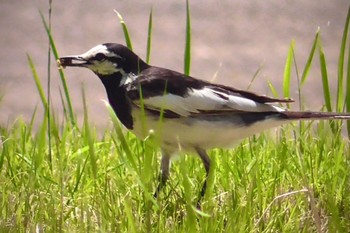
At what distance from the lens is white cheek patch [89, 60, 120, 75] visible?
258cm

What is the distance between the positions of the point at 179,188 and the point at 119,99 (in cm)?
31

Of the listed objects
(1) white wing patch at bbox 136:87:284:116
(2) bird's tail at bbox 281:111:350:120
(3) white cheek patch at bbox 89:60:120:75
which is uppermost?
(3) white cheek patch at bbox 89:60:120:75

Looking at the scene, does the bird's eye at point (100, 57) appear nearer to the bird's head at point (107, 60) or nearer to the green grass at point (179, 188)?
the bird's head at point (107, 60)

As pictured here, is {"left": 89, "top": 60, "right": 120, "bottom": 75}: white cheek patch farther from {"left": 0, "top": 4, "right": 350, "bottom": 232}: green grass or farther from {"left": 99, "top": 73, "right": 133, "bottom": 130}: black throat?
{"left": 0, "top": 4, "right": 350, "bottom": 232}: green grass

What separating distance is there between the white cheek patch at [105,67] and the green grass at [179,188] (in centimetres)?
22

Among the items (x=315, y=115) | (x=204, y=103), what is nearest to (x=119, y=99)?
(x=204, y=103)

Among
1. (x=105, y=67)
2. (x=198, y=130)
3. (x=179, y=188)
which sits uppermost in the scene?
(x=105, y=67)

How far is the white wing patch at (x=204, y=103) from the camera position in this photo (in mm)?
2496

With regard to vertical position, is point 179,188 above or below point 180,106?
below

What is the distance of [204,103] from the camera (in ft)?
8.33

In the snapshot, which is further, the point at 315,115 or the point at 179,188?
the point at 179,188


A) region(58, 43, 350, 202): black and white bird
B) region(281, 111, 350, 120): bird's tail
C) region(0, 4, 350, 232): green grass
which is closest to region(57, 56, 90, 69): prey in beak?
region(58, 43, 350, 202): black and white bird

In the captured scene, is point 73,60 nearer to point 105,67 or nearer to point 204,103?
point 105,67

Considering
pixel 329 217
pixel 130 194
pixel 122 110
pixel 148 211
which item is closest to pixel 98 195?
pixel 130 194
